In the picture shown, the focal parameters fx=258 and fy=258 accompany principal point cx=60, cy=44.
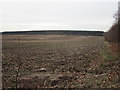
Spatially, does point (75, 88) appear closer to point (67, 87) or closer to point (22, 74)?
point (67, 87)

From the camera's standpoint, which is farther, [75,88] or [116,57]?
[116,57]

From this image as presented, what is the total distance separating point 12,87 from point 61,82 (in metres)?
2.42

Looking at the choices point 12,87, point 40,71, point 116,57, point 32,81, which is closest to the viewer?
point 12,87

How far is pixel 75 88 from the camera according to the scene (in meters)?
10.9

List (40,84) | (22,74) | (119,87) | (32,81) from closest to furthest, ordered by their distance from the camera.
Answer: (119,87) → (40,84) → (32,81) → (22,74)

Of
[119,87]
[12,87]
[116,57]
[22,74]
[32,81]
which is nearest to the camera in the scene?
[119,87]

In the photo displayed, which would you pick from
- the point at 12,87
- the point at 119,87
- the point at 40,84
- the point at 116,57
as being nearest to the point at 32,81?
the point at 40,84

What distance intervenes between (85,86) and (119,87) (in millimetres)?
1431

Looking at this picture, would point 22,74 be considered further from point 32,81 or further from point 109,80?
point 109,80

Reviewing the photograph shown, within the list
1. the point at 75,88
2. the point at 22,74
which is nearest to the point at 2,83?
the point at 22,74

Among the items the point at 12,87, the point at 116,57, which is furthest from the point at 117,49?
the point at 12,87

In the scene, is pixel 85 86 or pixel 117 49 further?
pixel 117 49

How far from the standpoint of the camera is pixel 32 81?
1303 cm

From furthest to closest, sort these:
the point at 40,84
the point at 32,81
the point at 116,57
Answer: the point at 116,57, the point at 32,81, the point at 40,84
